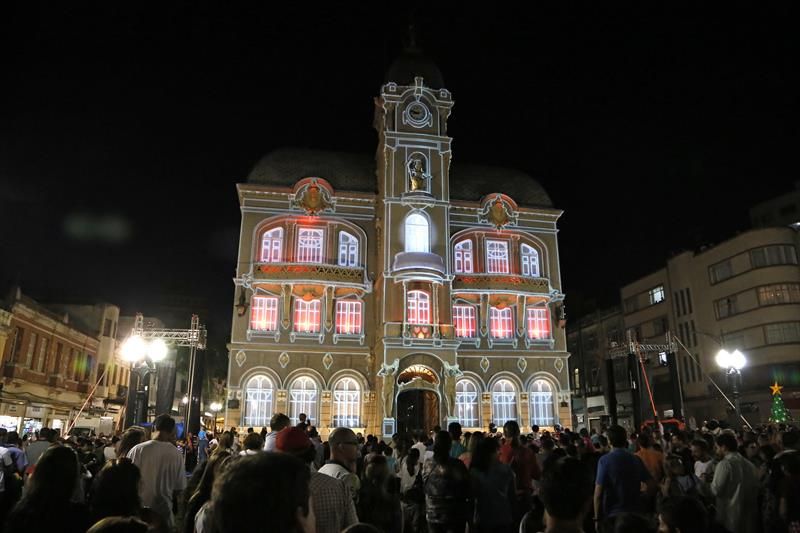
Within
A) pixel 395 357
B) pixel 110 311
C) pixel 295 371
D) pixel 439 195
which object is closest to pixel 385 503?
pixel 395 357

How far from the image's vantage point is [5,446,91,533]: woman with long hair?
12.8ft

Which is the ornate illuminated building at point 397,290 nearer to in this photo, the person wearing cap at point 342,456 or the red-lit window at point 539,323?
the red-lit window at point 539,323

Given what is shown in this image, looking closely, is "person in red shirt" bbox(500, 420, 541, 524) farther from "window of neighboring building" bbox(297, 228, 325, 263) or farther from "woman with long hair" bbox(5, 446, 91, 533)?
"window of neighboring building" bbox(297, 228, 325, 263)

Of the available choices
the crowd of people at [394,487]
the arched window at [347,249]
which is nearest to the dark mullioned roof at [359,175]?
the arched window at [347,249]

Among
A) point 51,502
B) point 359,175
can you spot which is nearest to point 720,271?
point 359,175

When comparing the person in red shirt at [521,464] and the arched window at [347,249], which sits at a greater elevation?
the arched window at [347,249]

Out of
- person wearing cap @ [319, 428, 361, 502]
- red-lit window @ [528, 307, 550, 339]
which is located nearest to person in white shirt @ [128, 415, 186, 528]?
person wearing cap @ [319, 428, 361, 502]

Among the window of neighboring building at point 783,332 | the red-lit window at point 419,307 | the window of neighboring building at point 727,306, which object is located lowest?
the window of neighboring building at point 783,332

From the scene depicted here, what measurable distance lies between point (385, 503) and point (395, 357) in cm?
2319

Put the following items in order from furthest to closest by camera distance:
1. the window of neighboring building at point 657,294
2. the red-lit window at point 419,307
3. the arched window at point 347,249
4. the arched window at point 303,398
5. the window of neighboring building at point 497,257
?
1. the window of neighboring building at point 657,294
2. the window of neighboring building at point 497,257
3. the arched window at point 347,249
4. the red-lit window at point 419,307
5. the arched window at point 303,398

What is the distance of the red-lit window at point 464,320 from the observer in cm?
3419

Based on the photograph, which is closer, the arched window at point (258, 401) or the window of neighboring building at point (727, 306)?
the arched window at point (258, 401)

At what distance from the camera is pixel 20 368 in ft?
97.1

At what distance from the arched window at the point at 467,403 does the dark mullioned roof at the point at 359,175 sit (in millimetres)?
11320
